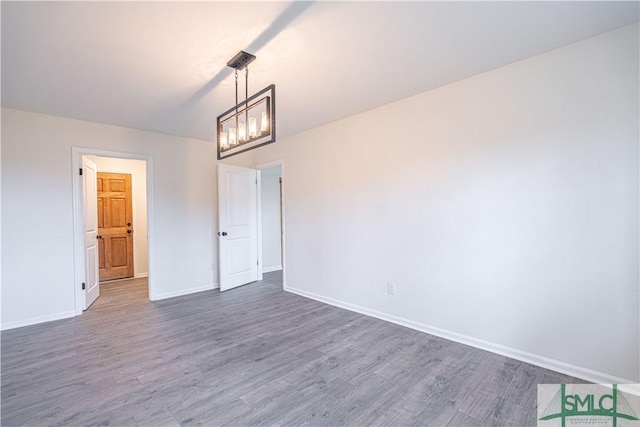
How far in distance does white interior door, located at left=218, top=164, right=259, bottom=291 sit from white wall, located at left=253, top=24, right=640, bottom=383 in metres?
2.14

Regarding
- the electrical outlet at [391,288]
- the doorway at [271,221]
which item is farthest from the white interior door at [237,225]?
the electrical outlet at [391,288]

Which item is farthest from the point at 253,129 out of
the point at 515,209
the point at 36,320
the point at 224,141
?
the point at 36,320

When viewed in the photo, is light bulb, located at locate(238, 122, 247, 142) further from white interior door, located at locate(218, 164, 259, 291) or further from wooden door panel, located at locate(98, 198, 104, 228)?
wooden door panel, located at locate(98, 198, 104, 228)

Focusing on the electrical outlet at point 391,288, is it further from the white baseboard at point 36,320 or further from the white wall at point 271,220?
the white baseboard at point 36,320

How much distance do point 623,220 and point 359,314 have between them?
8.35 feet

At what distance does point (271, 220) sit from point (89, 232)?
312 centimetres

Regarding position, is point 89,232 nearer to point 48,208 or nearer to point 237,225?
point 48,208

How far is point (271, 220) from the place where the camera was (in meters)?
6.30

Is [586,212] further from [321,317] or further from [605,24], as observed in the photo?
[321,317]

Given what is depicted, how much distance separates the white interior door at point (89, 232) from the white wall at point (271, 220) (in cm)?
281

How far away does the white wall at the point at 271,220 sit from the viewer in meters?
6.15

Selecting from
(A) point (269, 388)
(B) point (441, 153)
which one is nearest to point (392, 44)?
(B) point (441, 153)

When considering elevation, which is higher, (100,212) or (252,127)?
(252,127)

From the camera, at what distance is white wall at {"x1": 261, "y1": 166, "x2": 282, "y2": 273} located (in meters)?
6.15
